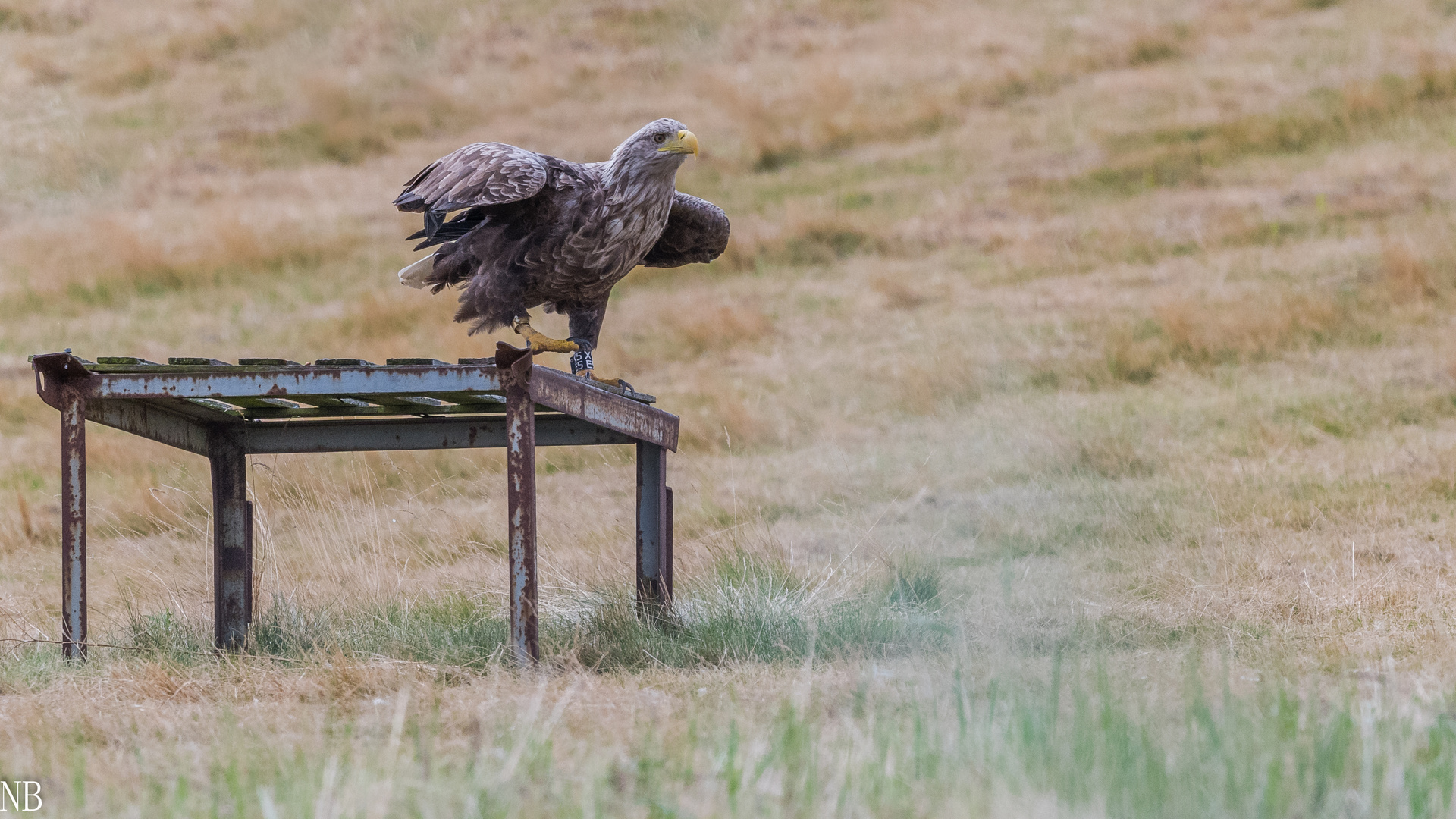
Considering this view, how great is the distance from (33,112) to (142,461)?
41.8ft

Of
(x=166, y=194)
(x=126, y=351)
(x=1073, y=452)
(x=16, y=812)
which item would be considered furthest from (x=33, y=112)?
(x=16, y=812)

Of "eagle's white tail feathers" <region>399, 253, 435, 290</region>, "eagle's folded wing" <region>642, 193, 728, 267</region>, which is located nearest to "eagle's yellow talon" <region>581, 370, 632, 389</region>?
"eagle's folded wing" <region>642, 193, 728, 267</region>

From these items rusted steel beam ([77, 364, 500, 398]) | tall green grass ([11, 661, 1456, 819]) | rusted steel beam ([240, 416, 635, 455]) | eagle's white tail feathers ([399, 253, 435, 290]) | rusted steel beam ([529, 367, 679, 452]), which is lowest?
tall green grass ([11, 661, 1456, 819])

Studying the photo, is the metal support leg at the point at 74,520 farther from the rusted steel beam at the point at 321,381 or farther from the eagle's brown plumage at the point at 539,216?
the eagle's brown plumage at the point at 539,216

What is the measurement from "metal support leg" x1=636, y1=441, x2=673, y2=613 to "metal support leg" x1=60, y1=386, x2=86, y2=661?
226 cm

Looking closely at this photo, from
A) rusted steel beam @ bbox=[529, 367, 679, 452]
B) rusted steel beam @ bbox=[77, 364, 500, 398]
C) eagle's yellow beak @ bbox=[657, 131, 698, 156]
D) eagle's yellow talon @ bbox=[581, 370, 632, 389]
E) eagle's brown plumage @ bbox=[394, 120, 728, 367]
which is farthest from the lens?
eagle's yellow talon @ bbox=[581, 370, 632, 389]

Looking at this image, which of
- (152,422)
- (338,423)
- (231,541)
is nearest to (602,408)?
(338,423)

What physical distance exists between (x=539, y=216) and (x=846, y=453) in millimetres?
5636

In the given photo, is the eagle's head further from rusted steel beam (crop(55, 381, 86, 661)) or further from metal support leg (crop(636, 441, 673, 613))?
rusted steel beam (crop(55, 381, 86, 661))

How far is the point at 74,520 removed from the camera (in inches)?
195

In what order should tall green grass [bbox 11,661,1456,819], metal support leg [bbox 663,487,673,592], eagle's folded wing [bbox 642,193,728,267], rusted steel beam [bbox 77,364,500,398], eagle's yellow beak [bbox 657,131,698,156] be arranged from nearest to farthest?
tall green grass [bbox 11,661,1456,819] < rusted steel beam [bbox 77,364,500,398] < eagle's yellow beak [bbox 657,131,698,156] < metal support leg [bbox 663,487,673,592] < eagle's folded wing [bbox 642,193,728,267]

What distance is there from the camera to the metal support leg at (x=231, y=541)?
6.09m

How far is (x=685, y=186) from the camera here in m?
18.3

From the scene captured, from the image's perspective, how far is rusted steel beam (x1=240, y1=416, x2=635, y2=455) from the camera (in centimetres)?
600
